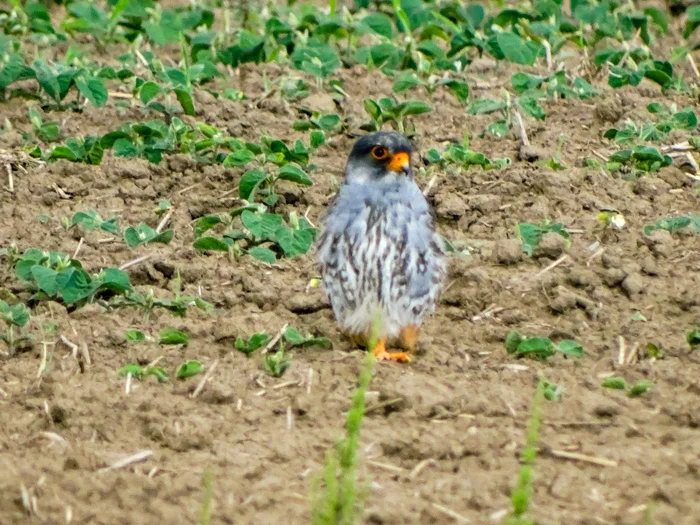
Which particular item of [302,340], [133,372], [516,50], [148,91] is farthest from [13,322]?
[516,50]

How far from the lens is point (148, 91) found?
854 centimetres

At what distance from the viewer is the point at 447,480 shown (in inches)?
203

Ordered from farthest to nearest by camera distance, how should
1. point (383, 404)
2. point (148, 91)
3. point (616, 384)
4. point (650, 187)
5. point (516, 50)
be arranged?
point (516, 50) → point (148, 91) → point (650, 187) → point (616, 384) → point (383, 404)

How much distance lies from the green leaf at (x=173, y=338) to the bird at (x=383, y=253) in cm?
75

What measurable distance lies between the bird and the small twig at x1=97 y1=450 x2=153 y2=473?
151 cm

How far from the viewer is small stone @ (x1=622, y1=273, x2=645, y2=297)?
6.90 metres

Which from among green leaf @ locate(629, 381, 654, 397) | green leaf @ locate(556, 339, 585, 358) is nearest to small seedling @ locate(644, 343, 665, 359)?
green leaf @ locate(556, 339, 585, 358)

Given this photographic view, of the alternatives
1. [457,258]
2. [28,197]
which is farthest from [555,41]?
[28,197]

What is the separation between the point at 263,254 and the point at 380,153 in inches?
37.8

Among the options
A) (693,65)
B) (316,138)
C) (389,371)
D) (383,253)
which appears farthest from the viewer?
(693,65)

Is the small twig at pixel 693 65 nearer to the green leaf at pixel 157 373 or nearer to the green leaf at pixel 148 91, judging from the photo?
the green leaf at pixel 148 91

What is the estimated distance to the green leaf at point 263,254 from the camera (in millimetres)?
7242

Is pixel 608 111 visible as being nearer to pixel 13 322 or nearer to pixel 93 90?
pixel 93 90

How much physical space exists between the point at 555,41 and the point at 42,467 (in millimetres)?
6104
